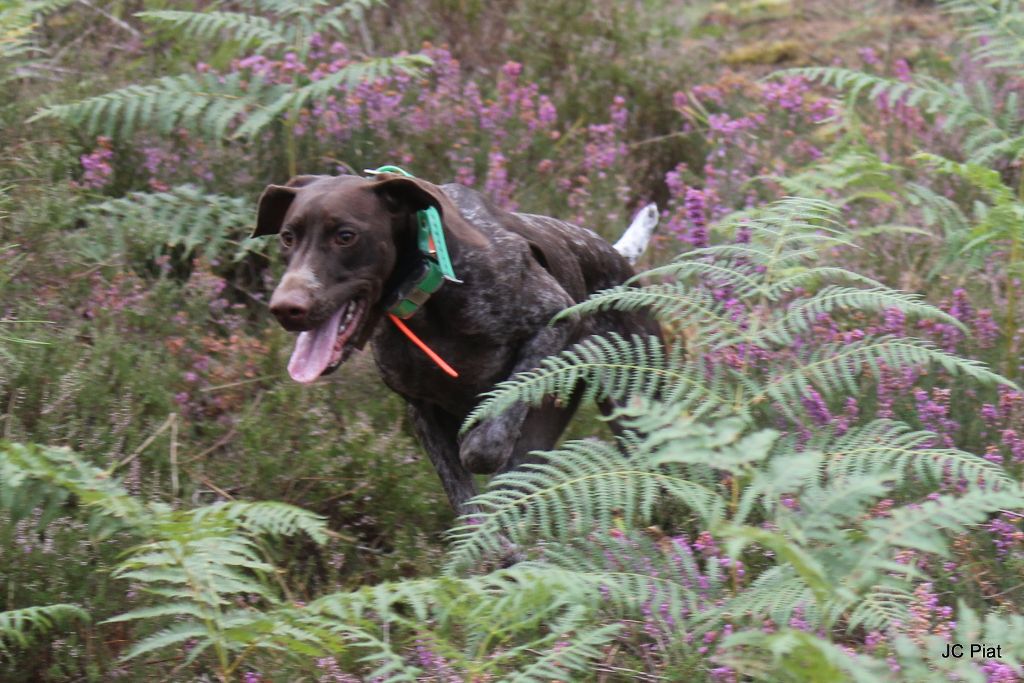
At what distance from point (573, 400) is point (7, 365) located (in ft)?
6.67

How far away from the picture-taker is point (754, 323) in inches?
136

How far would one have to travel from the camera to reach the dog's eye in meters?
3.95

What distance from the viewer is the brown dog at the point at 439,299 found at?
395 cm

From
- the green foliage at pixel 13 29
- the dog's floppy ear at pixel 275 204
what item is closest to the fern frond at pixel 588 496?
the dog's floppy ear at pixel 275 204

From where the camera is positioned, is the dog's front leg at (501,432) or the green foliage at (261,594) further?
the dog's front leg at (501,432)

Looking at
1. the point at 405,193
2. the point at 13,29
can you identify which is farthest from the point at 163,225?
the point at 405,193

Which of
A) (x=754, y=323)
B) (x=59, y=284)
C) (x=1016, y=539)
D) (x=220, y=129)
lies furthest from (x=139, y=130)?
(x=1016, y=539)

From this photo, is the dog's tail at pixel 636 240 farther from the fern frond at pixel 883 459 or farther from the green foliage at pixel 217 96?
the fern frond at pixel 883 459

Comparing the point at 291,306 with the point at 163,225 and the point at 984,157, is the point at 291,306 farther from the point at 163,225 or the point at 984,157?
the point at 984,157

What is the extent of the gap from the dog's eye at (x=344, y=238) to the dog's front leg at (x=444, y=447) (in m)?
0.83

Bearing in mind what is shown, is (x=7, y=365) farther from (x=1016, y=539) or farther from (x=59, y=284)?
(x=1016, y=539)

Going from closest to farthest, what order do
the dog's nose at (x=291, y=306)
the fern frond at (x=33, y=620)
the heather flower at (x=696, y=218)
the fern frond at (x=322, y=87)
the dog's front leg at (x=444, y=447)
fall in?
the fern frond at (x=33, y=620)
the dog's nose at (x=291, y=306)
the dog's front leg at (x=444, y=447)
the heather flower at (x=696, y=218)
the fern frond at (x=322, y=87)

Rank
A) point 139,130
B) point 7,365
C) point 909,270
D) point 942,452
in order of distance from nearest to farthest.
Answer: point 942,452
point 7,365
point 909,270
point 139,130

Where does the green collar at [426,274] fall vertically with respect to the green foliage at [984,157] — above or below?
below
